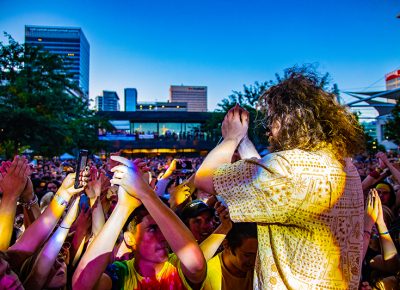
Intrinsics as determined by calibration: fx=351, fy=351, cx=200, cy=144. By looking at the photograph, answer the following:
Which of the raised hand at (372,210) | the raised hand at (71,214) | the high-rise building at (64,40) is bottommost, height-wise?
the raised hand at (372,210)

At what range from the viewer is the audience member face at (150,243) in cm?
215

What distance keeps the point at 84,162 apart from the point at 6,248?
0.68 metres

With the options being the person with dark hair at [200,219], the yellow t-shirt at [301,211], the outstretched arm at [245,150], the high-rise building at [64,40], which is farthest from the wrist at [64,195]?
the high-rise building at [64,40]

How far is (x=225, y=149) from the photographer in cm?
168

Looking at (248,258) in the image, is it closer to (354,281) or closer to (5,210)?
(354,281)

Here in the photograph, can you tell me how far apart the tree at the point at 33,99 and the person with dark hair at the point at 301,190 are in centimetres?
1638

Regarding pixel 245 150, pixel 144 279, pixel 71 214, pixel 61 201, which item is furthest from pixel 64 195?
pixel 245 150

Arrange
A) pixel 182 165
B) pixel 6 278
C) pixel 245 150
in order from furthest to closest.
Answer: pixel 182 165
pixel 245 150
pixel 6 278

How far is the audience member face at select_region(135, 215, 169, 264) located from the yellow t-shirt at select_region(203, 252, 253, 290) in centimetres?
33

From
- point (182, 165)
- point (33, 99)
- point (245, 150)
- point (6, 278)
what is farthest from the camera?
point (33, 99)

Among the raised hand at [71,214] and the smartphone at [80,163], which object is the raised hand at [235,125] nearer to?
the smartphone at [80,163]

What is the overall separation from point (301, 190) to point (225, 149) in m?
0.41

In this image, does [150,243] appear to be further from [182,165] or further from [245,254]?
[182,165]

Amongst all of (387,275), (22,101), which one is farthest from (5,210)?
(22,101)
